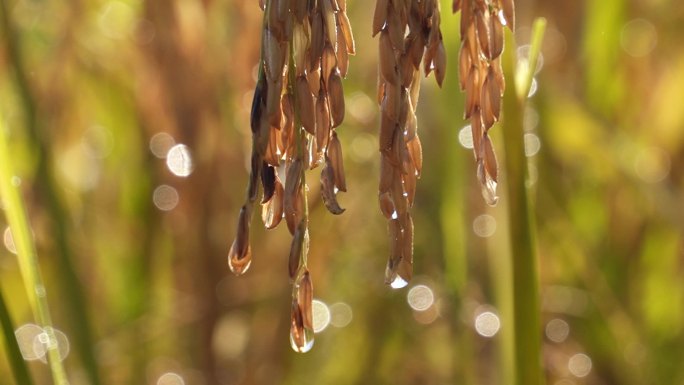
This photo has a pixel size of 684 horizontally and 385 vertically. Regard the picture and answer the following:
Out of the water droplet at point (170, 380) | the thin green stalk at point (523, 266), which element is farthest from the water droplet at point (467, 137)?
the thin green stalk at point (523, 266)

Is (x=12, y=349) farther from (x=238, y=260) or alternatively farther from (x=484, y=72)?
(x=484, y=72)

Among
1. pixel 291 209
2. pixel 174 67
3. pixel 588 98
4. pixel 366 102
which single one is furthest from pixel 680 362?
pixel 291 209

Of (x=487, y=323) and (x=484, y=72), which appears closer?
(x=484, y=72)

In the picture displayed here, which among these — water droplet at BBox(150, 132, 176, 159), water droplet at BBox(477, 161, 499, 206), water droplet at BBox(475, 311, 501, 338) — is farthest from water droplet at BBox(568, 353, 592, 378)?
water droplet at BBox(477, 161, 499, 206)

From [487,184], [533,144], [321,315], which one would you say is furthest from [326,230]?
[487,184]

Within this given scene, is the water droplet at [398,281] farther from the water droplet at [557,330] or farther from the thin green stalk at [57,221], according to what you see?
the water droplet at [557,330]

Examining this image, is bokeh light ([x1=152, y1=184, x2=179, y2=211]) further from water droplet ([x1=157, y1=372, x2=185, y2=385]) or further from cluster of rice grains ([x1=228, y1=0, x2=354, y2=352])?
cluster of rice grains ([x1=228, y1=0, x2=354, y2=352])
